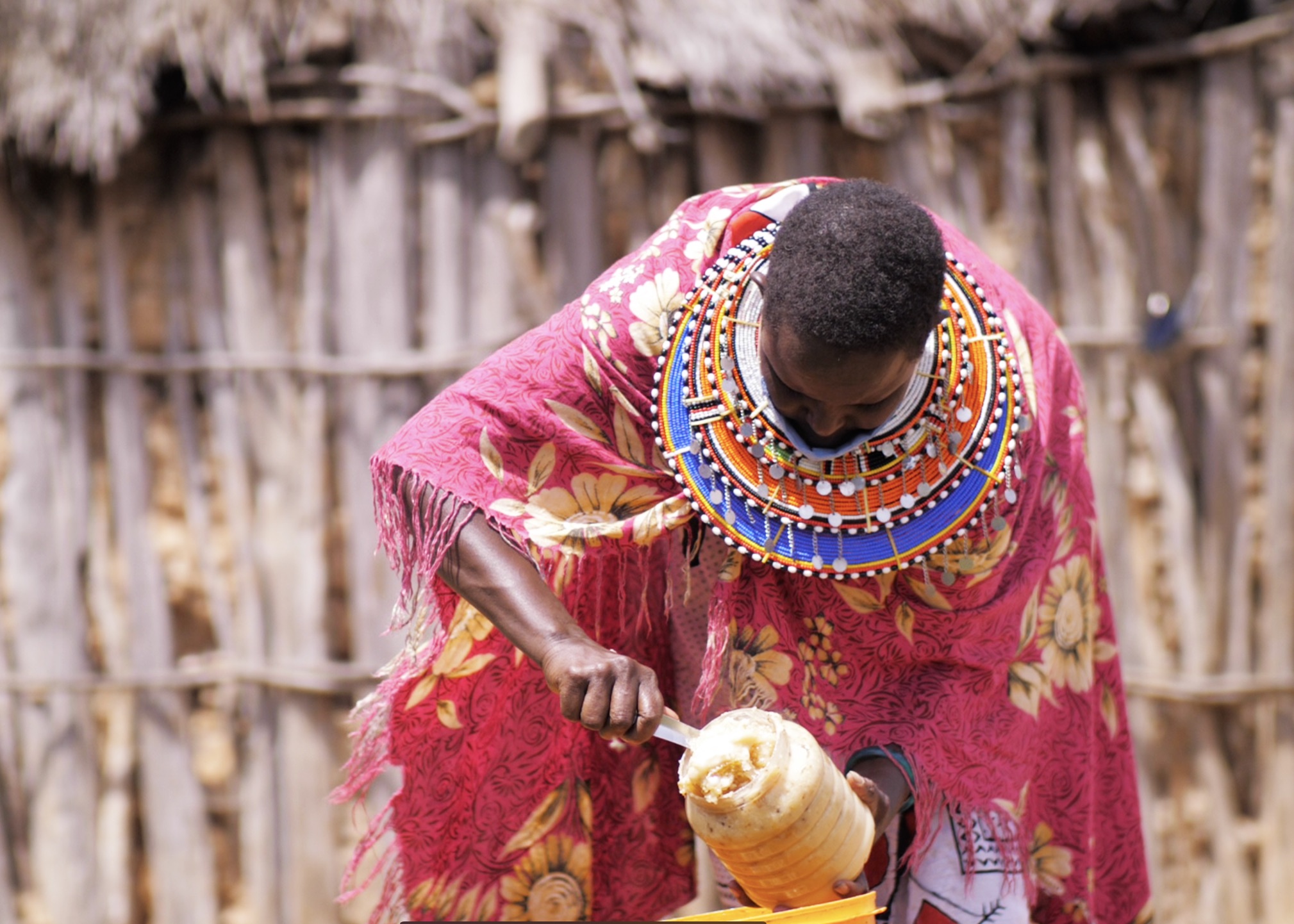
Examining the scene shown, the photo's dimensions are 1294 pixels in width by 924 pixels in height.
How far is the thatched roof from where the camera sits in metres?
3.66

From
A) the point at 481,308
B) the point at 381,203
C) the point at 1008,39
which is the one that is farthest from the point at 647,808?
the point at 1008,39

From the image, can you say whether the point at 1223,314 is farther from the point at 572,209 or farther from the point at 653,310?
the point at 653,310

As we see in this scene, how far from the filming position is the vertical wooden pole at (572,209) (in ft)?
12.4

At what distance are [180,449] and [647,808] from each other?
2202 millimetres

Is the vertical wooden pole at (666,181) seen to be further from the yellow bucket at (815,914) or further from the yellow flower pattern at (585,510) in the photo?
the yellow bucket at (815,914)

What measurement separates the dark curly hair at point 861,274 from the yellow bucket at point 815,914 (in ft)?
2.38

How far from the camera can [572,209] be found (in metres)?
3.80

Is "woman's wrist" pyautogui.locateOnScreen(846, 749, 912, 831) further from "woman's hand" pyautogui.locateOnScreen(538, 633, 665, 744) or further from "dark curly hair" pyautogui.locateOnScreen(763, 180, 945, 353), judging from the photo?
"dark curly hair" pyautogui.locateOnScreen(763, 180, 945, 353)

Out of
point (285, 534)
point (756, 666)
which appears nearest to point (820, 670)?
point (756, 666)

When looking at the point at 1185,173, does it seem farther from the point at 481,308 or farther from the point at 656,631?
the point at 656,631

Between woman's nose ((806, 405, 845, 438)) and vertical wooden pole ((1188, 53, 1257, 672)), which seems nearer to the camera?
woman's nose ((806, 405, 845, 438))

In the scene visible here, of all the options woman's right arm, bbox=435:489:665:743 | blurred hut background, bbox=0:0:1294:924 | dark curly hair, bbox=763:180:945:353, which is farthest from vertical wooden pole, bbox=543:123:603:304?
dark curly hair, bbox=763:180:945:353

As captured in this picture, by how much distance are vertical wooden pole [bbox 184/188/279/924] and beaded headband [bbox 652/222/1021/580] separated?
2296 mm

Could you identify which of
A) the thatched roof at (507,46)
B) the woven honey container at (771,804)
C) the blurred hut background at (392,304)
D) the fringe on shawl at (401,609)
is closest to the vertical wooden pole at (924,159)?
the blurred hut background at (392,304)
